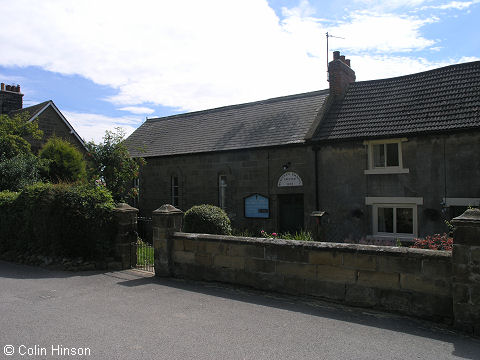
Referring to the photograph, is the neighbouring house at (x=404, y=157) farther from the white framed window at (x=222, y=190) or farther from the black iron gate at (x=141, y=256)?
the black iron gate at (x=141, y=256)

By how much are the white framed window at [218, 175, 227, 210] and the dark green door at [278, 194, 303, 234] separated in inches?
123

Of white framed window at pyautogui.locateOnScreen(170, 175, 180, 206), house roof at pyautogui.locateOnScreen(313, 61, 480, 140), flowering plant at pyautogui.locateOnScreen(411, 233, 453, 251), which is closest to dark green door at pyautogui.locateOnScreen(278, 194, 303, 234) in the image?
house roof at pyautogui.locateOnScreen(313, 61, 480, 140)

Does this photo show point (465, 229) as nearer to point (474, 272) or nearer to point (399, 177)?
point (474, 272)

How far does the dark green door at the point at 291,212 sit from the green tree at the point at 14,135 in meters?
12.5

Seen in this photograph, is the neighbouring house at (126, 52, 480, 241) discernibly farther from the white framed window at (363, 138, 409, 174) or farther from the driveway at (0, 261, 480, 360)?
the driveway at (0, 261, 480, 360)

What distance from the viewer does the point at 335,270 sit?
265 inches

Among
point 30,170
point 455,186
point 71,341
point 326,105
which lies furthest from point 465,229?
point 30,170

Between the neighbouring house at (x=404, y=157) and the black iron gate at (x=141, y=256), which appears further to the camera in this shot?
the neighbouring house at (x=404, y=157)

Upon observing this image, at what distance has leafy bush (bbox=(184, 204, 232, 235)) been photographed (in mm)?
12211

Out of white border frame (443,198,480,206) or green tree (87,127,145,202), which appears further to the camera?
green tree (87,127,145,202)

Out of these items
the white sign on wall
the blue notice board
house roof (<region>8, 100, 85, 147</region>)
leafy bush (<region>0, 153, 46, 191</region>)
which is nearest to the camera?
the white sign on wall

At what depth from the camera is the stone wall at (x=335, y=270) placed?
589cm

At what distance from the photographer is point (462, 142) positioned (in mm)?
12180

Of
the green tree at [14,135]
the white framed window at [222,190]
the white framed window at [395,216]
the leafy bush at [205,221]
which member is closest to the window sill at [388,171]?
the white framed window at [395,216]
